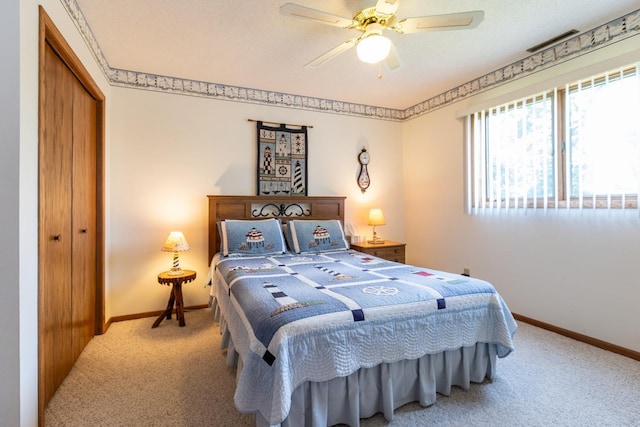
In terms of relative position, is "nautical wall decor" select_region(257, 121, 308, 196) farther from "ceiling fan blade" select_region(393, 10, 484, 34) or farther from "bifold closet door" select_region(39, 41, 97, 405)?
"ceiling fan blade" select_region(393, 10, 484, 34)

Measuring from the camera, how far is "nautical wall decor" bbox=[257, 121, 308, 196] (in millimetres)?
3674

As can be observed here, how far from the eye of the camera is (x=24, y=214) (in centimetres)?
139

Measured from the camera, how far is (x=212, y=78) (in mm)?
3305

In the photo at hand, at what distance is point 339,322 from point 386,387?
485 millimetres

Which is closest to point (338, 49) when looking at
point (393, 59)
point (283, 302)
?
point (393, 59)

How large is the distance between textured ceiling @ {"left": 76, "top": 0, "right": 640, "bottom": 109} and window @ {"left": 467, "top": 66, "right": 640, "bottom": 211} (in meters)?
0.50

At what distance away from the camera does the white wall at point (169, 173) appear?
309cm

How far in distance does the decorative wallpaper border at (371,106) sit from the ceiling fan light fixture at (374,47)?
186 centimetres

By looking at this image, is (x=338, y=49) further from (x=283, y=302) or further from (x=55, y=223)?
(x=55, y=223)

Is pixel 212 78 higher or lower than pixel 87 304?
higher

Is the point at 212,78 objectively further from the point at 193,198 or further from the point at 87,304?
the point at 87,304

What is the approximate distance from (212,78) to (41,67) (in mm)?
→ 1944

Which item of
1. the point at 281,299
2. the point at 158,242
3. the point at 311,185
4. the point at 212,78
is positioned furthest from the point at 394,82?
the point at 158,242

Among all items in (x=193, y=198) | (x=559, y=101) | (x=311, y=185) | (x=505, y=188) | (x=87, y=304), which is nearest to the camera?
(x=87, y=304)
